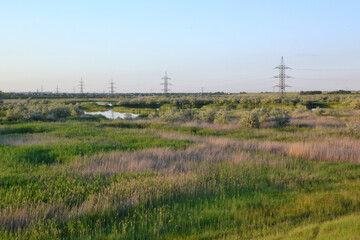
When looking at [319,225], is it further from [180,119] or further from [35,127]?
[180,119]

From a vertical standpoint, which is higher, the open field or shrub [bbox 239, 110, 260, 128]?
shrub [bbox 239, 110, 260, 128]

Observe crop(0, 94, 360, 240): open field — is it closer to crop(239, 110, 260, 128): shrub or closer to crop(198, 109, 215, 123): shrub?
crop(239, 110, 260, 128): shrub

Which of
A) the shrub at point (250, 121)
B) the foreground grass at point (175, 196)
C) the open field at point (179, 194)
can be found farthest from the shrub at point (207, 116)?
the foreground grass at point (175, 196)

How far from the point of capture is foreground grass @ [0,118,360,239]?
18.8 ft

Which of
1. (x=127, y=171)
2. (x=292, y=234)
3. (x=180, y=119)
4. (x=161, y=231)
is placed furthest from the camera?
(x=180, y=119)

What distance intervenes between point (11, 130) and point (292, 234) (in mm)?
21054

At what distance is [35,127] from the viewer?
2209 centimetres

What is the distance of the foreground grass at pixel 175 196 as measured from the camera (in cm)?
573

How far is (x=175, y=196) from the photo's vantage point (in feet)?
25.3

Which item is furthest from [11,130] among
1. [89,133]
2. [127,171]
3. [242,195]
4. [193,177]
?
[242,195]

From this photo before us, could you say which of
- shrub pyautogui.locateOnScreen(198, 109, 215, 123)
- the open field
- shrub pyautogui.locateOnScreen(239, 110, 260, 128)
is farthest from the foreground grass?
shrub pyautogui.locateOnScreen(198, 109, 215, 123)

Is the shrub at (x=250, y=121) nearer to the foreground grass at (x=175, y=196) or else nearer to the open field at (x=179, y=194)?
the open field at (x=179, y=194)

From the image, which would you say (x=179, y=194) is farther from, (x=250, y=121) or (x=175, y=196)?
(x=250, y=121)

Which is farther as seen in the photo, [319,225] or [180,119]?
[180,119]
